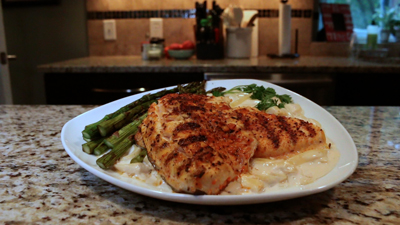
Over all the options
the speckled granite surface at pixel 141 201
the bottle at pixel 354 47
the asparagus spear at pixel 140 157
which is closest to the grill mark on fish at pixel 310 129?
the speckled granite surface at pixel 141 201

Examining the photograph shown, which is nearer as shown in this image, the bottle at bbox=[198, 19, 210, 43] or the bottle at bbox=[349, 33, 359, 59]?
the bottle at bbox=[198, 19, 210, 43]

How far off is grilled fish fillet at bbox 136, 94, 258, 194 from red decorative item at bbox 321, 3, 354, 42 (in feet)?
8.85

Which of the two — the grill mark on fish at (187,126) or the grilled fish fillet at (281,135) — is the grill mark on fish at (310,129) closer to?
the grilled fish fillet at (281,135)

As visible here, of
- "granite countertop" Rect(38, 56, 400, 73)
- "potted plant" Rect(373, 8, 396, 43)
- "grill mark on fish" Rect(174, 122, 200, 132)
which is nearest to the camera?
"grill mark on fish" Rect(174, 122, 200, 132)

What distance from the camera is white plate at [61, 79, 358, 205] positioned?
0.52 metres

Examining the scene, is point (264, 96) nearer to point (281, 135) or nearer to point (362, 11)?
point (281, 135)

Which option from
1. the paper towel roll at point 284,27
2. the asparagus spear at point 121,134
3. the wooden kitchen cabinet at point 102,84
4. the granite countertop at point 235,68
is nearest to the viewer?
the asparagus spear at point 121,134

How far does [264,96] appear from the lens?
1.09 meters

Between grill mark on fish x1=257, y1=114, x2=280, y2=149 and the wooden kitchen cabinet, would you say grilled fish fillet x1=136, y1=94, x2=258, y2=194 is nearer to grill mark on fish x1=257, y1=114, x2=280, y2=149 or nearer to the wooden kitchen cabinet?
grill mark on fish x1=257, y1=114, x2=280, y2=149

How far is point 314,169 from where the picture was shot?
0.66m

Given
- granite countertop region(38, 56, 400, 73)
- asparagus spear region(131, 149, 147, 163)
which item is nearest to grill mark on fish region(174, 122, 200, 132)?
asparagus spear region(131, 149, 147, 163)

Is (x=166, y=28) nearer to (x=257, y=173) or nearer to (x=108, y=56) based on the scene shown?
(x=108, y=56)

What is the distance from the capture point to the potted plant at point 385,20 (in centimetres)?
298

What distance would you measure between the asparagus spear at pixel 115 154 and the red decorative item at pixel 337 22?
282 centimetres
